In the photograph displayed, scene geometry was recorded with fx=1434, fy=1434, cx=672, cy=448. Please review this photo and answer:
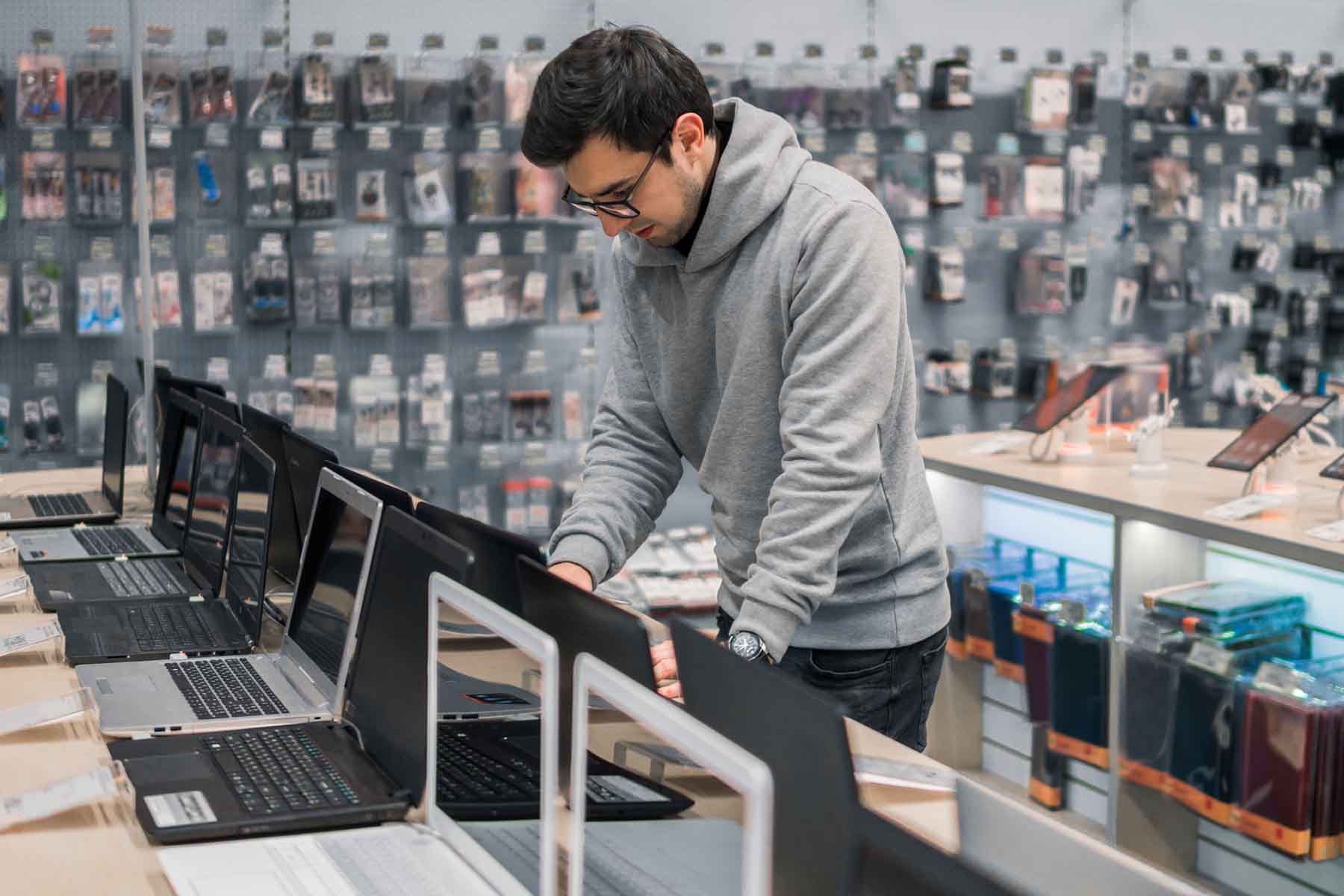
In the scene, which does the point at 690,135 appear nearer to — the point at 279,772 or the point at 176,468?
the point at 279,772

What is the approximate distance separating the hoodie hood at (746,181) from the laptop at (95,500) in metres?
2.34

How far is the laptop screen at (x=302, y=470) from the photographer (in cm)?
244

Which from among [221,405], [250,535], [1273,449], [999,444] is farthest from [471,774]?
[999,444]

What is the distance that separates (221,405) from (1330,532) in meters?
2.36

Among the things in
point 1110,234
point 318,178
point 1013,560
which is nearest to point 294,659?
point 1013,560

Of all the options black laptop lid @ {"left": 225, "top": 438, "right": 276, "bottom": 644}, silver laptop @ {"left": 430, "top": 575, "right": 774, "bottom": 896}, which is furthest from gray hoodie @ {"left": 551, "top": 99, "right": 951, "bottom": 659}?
black laptop lid @ {"left": 225, "top": 438, "right": 276, "bottom": 644}

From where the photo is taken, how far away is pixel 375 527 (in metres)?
1.71

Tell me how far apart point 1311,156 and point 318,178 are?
4621 mm

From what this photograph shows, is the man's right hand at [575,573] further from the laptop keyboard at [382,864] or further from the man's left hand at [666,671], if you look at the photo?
the man's left hand at [666,671]

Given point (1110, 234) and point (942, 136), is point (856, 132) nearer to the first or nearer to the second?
point (942, 136)

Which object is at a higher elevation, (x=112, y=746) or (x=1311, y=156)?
(x=1311, y=156)

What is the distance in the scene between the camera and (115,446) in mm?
3801

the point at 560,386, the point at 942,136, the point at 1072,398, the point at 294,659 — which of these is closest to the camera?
the point at 294,659

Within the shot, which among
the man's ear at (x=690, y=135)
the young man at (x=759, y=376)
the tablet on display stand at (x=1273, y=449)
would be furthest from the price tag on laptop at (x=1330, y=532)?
the man's ear at (x=690, y=135)
